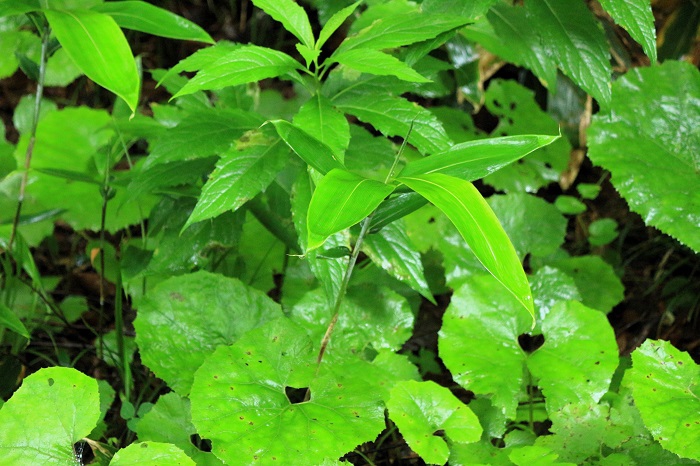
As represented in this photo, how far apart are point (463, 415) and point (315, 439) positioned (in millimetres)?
291

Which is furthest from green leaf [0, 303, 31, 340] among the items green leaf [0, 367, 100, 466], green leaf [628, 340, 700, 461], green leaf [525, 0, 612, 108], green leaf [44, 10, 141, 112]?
green leaf [525, 0, 612, 108]

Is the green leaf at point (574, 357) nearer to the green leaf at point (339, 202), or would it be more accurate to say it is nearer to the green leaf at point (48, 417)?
the green leaf at point (339, 202)

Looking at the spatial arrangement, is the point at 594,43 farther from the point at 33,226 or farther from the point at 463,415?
the point at 33,226

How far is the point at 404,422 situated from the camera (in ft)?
3.64

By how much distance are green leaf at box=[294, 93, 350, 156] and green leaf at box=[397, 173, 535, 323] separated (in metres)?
0.24

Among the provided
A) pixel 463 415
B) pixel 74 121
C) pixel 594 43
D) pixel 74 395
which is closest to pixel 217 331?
pixel 74 395

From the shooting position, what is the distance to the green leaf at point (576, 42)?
1.37 metres

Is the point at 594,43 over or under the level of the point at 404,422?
over

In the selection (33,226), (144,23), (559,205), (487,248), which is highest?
(144,23)

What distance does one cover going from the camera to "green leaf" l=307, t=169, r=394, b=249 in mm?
793

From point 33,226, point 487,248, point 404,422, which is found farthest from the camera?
point 33,226

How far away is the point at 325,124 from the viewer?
3.66 feet

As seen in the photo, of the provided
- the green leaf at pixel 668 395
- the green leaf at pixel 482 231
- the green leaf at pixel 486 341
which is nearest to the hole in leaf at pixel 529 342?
the green leaf at pixel 486 341

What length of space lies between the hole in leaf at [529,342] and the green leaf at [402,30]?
98 cm
